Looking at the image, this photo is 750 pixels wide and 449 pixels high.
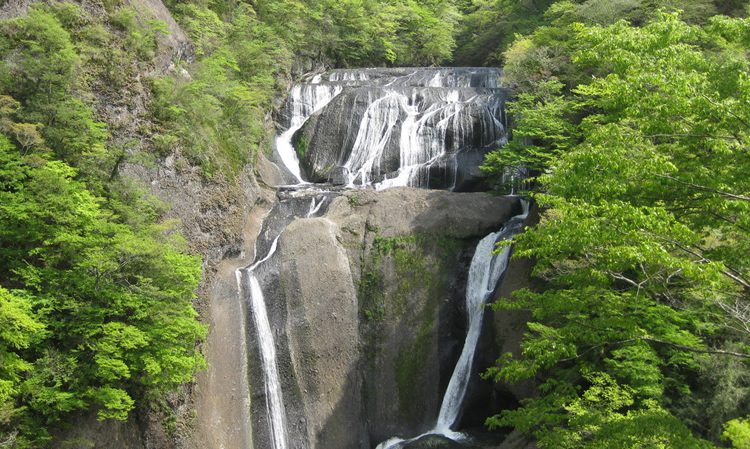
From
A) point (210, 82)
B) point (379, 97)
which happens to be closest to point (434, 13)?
point (379, 97)

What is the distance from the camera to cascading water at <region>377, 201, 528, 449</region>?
15.2 m

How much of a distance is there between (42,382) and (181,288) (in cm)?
336

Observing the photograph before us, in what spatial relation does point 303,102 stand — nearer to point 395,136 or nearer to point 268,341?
point 395,136

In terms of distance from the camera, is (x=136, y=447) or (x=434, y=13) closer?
(x=136, y=447)

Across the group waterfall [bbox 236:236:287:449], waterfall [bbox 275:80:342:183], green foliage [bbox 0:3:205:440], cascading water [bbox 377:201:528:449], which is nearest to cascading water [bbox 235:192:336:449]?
waterfall [bbox 236:236:287:449]

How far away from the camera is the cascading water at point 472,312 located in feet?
49.9

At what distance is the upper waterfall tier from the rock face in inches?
135

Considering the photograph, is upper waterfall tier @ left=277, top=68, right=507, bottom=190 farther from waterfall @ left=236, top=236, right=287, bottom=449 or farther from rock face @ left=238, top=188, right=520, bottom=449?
waterfall @ left=236, top=236, right=287, bottom=449

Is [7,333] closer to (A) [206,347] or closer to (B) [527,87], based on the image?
(A) [206,347]

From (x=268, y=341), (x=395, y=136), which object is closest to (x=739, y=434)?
(x=268, y=341)

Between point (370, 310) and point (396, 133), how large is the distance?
32.8ft

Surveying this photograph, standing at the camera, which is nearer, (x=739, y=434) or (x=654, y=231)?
(x=739, y=434)

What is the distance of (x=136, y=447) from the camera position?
11578 millimetres

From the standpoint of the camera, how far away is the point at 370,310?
16312mm
